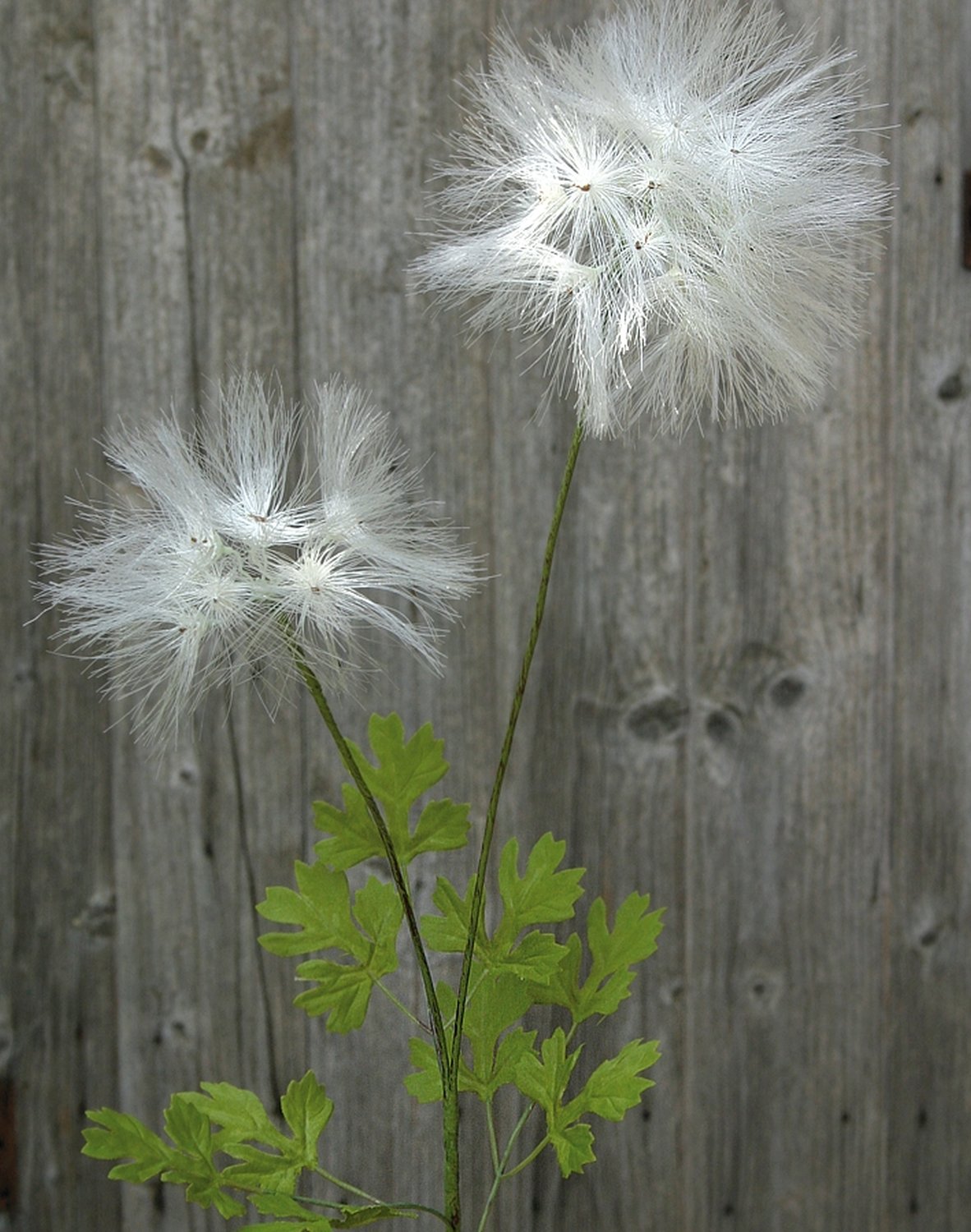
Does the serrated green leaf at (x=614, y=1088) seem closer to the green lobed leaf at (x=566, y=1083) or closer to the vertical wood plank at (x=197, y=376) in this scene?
the green lobed leaf at (x=566, y=1083)

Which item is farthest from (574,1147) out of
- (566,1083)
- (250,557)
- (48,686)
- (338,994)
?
(48,686)

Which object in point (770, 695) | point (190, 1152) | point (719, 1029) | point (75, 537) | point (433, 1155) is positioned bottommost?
point (433, 1155)

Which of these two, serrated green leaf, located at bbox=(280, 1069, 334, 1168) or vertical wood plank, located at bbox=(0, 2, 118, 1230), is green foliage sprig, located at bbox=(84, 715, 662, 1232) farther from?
vertical wood plank, located at bbox=(0, 2, 118, 1230)

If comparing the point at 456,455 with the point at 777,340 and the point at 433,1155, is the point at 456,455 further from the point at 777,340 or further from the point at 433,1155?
the point at 433,1155

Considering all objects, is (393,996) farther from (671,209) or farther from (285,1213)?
(671,209)

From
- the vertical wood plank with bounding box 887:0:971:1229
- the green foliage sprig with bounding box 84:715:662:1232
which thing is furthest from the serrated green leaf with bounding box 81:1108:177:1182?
the vertical wood plank with bounding box 887:0:971:1229

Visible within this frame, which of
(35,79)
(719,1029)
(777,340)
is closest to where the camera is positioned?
(777,340)

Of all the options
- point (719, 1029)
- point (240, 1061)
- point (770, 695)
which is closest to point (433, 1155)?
point (240, 1061)
